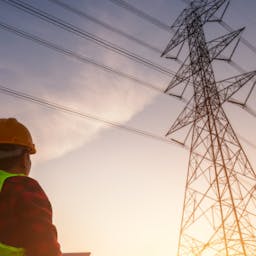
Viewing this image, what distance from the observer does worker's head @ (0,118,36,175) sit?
160 centimetres

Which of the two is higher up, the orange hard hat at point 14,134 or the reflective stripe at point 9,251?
the orange hard hat at point 14,134

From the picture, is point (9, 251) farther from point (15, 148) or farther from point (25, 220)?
point (15, 148)

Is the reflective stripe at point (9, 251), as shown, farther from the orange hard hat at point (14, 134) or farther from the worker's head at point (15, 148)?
the orange hard hat at point (14, 134)

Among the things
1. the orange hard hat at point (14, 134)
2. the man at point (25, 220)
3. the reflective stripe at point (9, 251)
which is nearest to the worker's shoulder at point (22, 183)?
the man at point (25, 220)

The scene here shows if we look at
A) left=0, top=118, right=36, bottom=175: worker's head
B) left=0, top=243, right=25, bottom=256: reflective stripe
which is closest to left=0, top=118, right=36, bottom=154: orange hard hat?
left=0, top=118, right=36, bottom=175: worker's head

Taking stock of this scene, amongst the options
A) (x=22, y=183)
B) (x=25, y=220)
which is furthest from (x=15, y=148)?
(x=25, y=220)

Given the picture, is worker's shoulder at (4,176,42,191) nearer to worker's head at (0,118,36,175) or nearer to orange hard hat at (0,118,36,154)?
worker's head at (0,118,36,175)

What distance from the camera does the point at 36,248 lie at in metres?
1.24

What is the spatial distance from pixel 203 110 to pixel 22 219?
33.3 feet

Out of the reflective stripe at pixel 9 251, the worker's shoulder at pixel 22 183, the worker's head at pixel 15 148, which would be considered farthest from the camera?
the worker's head at pixel 15 148

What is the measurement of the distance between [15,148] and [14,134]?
3.0 inches

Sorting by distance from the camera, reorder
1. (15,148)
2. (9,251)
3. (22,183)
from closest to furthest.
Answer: (9,251)
(22,183)
(15,148)

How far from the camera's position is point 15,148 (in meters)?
1.66

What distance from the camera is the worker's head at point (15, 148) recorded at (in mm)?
1601
